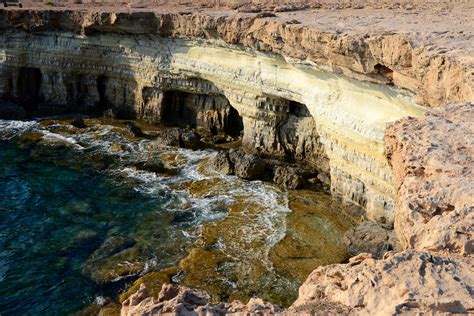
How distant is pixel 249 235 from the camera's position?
15406 millimetres

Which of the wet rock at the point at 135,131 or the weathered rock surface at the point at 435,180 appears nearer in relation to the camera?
the weathered rock surface at the point at 435,180

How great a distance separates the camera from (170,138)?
75.2ft

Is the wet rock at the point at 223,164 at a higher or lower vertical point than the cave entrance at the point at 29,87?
lower

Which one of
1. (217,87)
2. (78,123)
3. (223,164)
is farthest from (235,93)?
(78,123)

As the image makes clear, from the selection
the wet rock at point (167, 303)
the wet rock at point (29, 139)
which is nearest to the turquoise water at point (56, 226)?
the wet rock at point (29, 139)

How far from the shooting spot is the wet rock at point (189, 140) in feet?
74.1

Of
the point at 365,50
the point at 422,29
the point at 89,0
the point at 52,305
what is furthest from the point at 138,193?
the point at 89,0

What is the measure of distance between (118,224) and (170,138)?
7473mm

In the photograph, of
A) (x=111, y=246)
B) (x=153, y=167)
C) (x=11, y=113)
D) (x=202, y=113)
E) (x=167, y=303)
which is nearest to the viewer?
(x=167, y=303)

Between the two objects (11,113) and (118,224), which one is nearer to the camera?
(118,224)

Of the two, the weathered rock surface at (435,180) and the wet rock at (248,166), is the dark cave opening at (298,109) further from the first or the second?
the weathered rock surface at (435,180)

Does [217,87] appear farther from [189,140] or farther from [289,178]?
[289,178]

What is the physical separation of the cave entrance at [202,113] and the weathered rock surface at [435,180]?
15398 millimetres

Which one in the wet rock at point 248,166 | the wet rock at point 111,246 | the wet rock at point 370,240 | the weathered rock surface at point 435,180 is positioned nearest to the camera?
the weathered rock surface at point 435,180
